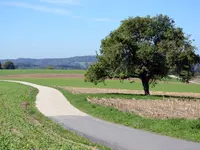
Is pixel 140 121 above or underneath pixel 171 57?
underneath

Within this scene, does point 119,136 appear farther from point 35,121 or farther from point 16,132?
point 35,121

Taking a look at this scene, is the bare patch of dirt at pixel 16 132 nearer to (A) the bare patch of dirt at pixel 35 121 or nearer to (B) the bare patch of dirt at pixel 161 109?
(A) the bare patch of dirt at pixel 35 121

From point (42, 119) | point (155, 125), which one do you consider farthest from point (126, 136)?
point (42, 119)

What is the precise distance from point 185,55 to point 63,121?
21.7 meters

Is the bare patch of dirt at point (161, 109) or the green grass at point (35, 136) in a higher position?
the green grass at point (35, 136)

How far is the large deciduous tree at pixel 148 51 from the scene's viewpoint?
38281 mm

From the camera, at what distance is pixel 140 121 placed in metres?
17.8

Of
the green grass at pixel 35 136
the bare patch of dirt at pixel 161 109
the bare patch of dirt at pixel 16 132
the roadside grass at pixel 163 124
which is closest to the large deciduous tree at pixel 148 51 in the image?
the bare patch of dirt at pixel 161 109

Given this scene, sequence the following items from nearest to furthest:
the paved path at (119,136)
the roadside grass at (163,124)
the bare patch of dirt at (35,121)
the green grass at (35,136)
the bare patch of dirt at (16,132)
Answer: the green grass at (35,136) < the paved path at (119,136) < the roadside grass at (163,124) < the bare patch of dirt at (16,132) < the bare patch of dirt at (35,121)

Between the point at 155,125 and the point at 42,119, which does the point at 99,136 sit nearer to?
the point at 155,125

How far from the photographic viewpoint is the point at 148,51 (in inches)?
1478

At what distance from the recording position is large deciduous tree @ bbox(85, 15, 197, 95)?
38281mm

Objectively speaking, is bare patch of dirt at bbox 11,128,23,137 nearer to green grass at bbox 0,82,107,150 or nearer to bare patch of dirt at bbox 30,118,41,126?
green grass at bbox 0,82,107,150

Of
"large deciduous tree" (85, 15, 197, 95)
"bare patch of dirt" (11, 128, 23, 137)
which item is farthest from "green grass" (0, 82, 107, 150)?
"large deciduous tree" (85, 15, 197, 95)
